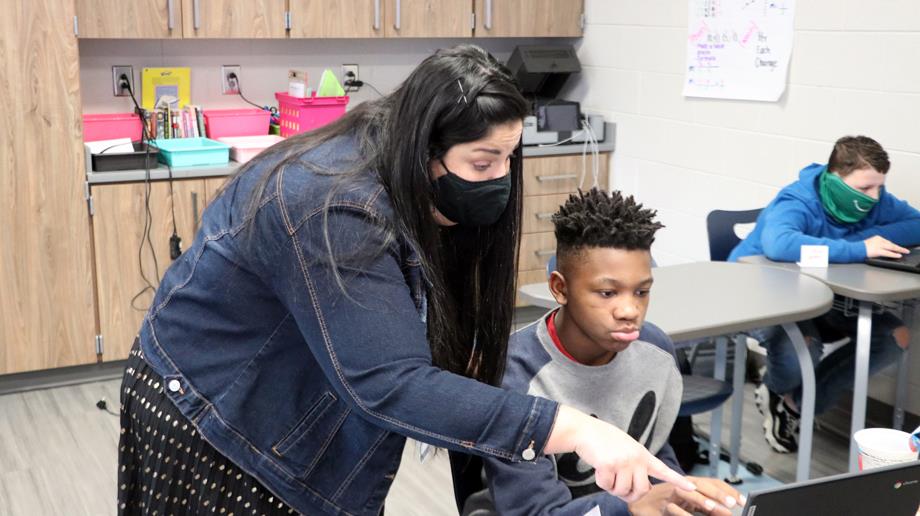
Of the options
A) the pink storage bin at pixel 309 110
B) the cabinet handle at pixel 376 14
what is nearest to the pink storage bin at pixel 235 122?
the pink storage bin at pixel 309 110

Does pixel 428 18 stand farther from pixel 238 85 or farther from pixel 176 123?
pixel 176 123

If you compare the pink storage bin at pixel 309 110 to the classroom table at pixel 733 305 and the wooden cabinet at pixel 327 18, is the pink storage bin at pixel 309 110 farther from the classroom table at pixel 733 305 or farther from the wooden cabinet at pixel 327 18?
the classroom table at pixel 733 305

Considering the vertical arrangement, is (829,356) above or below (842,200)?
below

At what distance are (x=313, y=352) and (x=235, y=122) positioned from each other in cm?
317

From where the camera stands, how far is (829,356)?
3156mm

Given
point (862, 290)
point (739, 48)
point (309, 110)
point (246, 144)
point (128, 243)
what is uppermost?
point (739, 48)

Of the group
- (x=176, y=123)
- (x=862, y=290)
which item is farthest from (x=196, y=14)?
(x=862, y=290)

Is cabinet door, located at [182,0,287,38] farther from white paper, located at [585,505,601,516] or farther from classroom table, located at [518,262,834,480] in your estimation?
white paper, located at [585,505,601,516]

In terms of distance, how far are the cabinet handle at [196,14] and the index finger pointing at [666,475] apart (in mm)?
3137

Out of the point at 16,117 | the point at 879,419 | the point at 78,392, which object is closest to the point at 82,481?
the point at 78,392

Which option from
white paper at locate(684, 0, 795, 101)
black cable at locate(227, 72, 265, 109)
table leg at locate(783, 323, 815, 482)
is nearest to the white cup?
table leg at locate(783, 323, 815, 482)

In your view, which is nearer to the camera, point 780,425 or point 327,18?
point 780,425

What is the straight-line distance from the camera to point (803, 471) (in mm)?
2660

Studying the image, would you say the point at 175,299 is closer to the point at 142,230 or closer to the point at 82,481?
the point at 82,481
